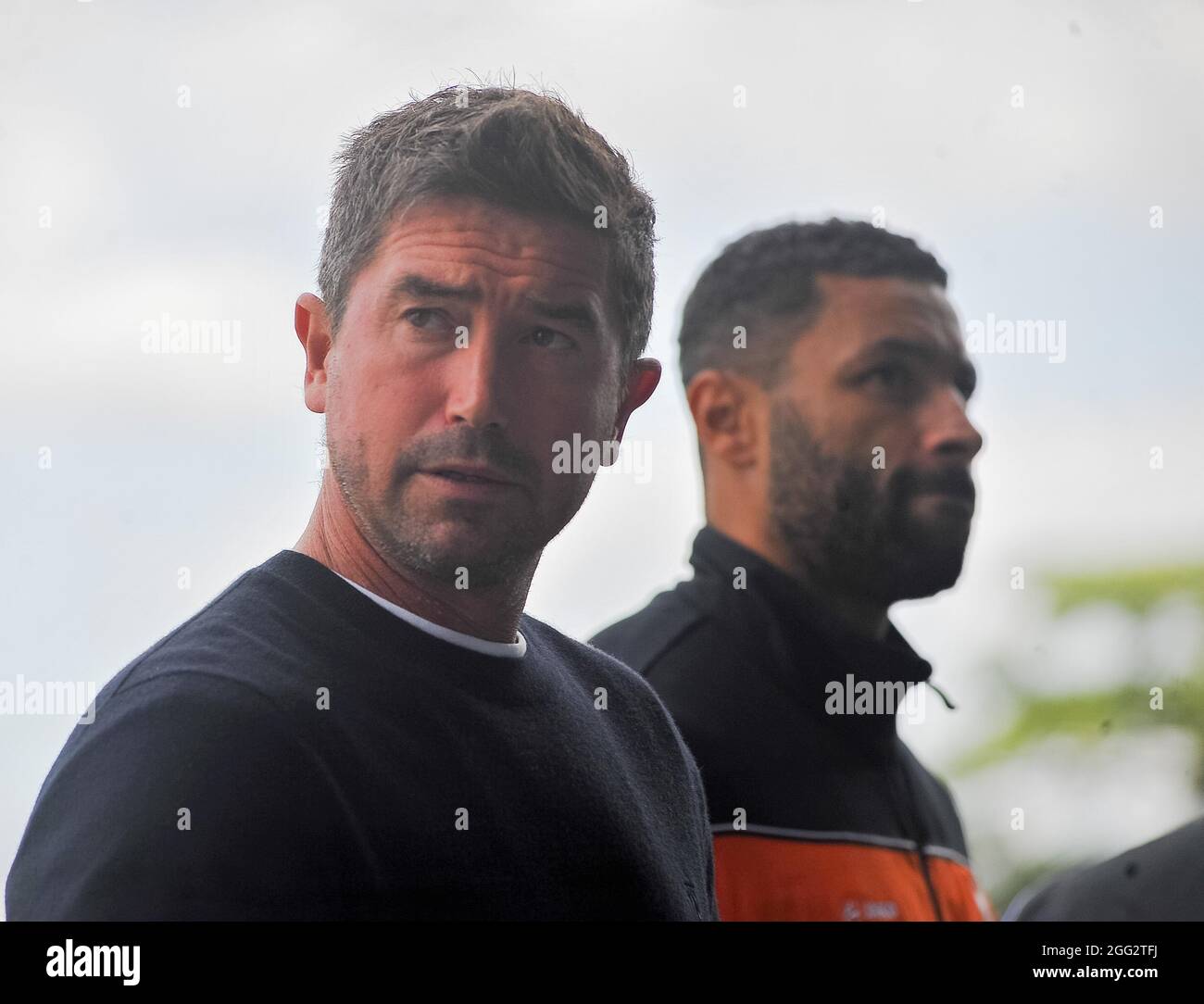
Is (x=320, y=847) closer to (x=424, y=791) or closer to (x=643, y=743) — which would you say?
(x=424, y=791)

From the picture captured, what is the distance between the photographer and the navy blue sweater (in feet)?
3.60

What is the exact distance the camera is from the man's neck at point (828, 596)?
5.98ft

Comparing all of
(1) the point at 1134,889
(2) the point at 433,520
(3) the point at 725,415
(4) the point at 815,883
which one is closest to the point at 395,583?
(2) the point at 433,520

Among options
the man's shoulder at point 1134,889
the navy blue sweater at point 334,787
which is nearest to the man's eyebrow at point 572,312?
the navy blue sweater at point 334,787

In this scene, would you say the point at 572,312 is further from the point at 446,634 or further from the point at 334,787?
the point at 334,787

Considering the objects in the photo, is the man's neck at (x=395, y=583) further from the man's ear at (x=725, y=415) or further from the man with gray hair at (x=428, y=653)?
the man's ear at (x=725, y=415)

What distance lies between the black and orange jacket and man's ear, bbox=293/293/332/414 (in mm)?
503

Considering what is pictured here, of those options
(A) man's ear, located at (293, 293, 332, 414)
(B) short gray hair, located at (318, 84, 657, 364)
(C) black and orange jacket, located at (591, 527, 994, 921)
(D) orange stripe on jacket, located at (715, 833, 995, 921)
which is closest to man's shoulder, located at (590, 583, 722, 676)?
(C) black and orange jacket, located at (591, 527, 994, 921)

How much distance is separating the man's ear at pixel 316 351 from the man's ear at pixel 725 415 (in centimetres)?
55

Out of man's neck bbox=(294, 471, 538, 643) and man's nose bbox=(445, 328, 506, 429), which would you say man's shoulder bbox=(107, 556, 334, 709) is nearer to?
man's neck bbox=(294, 471, 538, 643)

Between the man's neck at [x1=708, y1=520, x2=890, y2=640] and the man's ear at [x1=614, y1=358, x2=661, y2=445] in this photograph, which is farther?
the man's neck at [x1=708, y1=520, x2=890, y2=640]

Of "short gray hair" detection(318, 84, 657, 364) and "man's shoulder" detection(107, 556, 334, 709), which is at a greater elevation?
"short gray hair" detection(318, 84, 657, 364)

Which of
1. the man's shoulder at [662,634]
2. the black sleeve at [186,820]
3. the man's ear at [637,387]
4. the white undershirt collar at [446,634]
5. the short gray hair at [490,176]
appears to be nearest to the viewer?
the black sleeve at [186,820]
